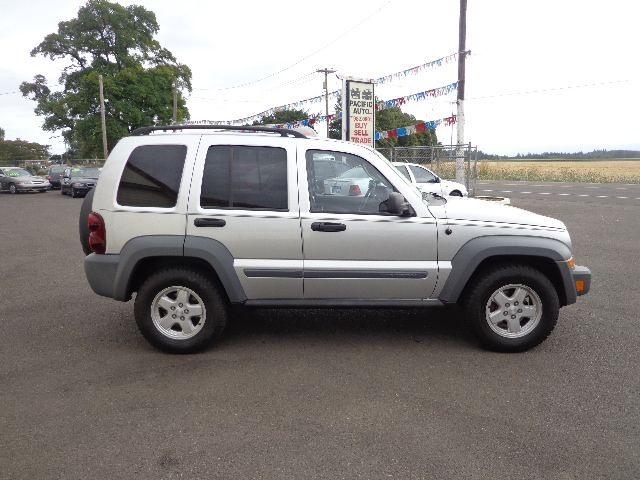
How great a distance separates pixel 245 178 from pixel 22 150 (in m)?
79.4

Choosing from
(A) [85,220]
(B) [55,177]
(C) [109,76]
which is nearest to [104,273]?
(A) [85,220]

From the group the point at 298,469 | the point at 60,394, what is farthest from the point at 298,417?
the point at 60,394

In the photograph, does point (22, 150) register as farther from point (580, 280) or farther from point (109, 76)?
point (580, 280)

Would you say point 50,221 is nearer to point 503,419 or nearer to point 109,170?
point 109,170

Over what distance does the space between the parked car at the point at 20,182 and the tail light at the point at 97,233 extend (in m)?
28.6

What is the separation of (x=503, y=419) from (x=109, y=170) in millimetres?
3587

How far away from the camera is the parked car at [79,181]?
2483cm

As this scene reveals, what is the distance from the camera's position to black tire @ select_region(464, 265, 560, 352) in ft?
14.5

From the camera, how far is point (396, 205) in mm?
4289

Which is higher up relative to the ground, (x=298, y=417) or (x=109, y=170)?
(x=109, y=170)

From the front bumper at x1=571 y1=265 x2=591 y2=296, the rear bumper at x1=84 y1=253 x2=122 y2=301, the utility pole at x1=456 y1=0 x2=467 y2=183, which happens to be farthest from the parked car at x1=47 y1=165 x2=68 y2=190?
the front bumper at x1=571 y1=265 x2=591 y2=296

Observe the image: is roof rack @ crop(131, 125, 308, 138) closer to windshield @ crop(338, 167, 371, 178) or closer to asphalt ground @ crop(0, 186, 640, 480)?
windshield @ crop(338, 167, 371, 178)

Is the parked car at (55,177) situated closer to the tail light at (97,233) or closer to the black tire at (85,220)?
the black tire at (85,220)

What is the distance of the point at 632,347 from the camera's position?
4582mm
